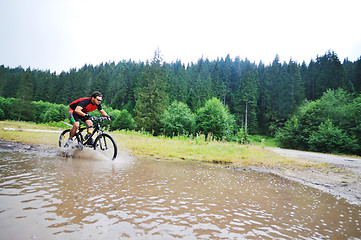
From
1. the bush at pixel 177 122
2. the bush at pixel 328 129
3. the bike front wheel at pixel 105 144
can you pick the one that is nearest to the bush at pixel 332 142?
the bush at pixel 328 129

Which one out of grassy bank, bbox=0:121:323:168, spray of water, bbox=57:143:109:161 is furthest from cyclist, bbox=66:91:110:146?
grassy bank, bbox=0:121:323:168

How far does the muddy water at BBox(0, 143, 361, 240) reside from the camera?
1.58 meters

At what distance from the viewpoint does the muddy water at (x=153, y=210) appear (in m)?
1.58

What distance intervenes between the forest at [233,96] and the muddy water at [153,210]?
69.3 ft

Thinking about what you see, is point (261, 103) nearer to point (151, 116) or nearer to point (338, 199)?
point (151, 116)

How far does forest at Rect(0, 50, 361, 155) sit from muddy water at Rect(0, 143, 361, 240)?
2112 centimetres

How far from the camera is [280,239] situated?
169 centimetres

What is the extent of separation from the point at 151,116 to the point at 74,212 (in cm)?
2729

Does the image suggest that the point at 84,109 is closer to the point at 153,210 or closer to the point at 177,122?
the point at 153,210

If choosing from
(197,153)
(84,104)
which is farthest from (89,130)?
(197,153)

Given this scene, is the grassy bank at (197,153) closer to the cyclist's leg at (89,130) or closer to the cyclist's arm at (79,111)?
the cyclist's leg at (89,130)

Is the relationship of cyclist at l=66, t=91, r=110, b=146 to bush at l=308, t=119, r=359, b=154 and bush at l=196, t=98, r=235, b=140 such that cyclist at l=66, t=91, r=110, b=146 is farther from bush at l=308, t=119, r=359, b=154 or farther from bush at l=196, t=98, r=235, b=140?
bush at l=308, t=119, r=359, b=154

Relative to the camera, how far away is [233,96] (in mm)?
64562

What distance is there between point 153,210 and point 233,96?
218 feet
